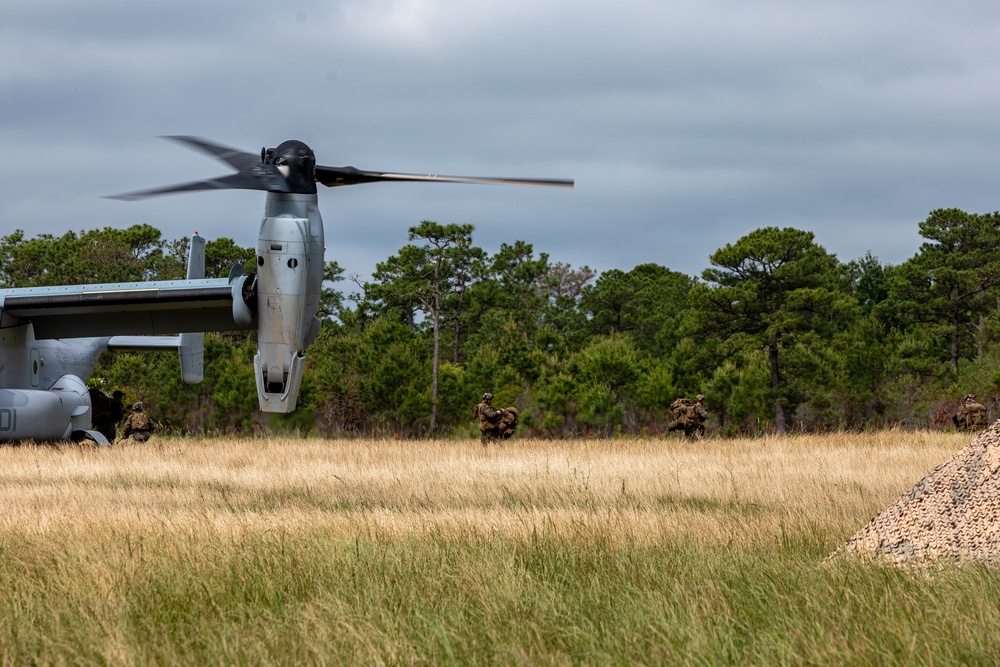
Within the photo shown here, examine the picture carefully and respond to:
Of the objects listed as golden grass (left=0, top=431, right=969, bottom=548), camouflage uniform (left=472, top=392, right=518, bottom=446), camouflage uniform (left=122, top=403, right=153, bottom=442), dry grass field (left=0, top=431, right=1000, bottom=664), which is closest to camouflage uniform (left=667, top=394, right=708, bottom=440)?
golden grass (left=0, top=431, right=969, bottom=548)

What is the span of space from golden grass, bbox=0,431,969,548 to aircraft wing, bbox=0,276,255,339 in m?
2.54

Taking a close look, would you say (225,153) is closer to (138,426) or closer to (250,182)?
(250,182)

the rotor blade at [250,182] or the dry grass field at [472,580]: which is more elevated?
the rotor blade at [250,182]

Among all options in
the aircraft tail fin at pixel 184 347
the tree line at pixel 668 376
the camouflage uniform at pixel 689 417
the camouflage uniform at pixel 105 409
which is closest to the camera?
the aircraft tail fin at pixel 184 347

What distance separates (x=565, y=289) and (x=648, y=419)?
44.4 metres

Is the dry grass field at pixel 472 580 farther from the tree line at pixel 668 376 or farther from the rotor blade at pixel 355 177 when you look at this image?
the tree line at pixel 668 376

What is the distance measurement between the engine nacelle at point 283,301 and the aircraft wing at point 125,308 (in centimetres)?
181

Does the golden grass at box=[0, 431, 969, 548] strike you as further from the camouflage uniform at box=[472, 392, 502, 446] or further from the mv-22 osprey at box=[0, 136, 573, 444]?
the camouflage uniform at box=[472, 392, 502, 446]

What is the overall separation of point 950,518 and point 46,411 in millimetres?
18928

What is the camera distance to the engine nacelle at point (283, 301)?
14.3 m

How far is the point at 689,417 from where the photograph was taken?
27078 millimetres

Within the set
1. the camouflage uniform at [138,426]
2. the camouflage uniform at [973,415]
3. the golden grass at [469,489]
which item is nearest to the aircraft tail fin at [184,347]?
the camouflage uniform at [138,426]

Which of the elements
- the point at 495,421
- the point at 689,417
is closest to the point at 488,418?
the point at 495,421

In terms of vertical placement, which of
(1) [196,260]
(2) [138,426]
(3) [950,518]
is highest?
(1) [196,260]
